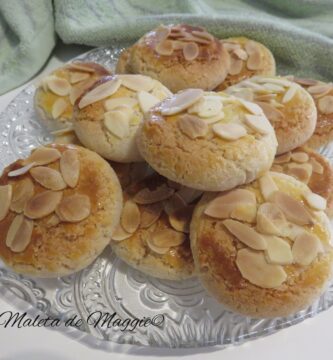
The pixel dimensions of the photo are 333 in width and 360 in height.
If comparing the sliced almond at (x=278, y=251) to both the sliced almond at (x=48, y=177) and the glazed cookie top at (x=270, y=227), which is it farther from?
the sliced almond at (x=48, y=177)

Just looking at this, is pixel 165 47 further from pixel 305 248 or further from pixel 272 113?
pixel 305 248

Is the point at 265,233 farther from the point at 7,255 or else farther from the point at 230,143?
the point at 7,255

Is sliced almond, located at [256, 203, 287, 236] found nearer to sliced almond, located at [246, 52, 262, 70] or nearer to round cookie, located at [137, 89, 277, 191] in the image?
round cookie, located at [137, 89, 277, 191]

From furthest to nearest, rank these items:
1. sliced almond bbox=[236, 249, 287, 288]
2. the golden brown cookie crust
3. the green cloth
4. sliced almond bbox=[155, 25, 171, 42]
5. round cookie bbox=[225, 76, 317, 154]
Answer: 1. the green cloth
2. sliced almond bbox=[155, 25, 171, 42]
3. round cookie bbox=[225, 76, 317, 154]
4. the golden brown cookie crust
5. sliced almond bbox=[236, 249, 287, 288]

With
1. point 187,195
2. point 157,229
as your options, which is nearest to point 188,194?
point 187,195

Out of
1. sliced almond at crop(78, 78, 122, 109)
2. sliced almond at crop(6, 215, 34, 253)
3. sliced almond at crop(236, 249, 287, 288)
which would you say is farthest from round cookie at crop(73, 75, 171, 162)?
sliced almond at crop(236, 249, 287, 288)

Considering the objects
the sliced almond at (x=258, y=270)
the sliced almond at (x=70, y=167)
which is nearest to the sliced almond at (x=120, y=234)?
the sliced almond at (x=70, y=167)
